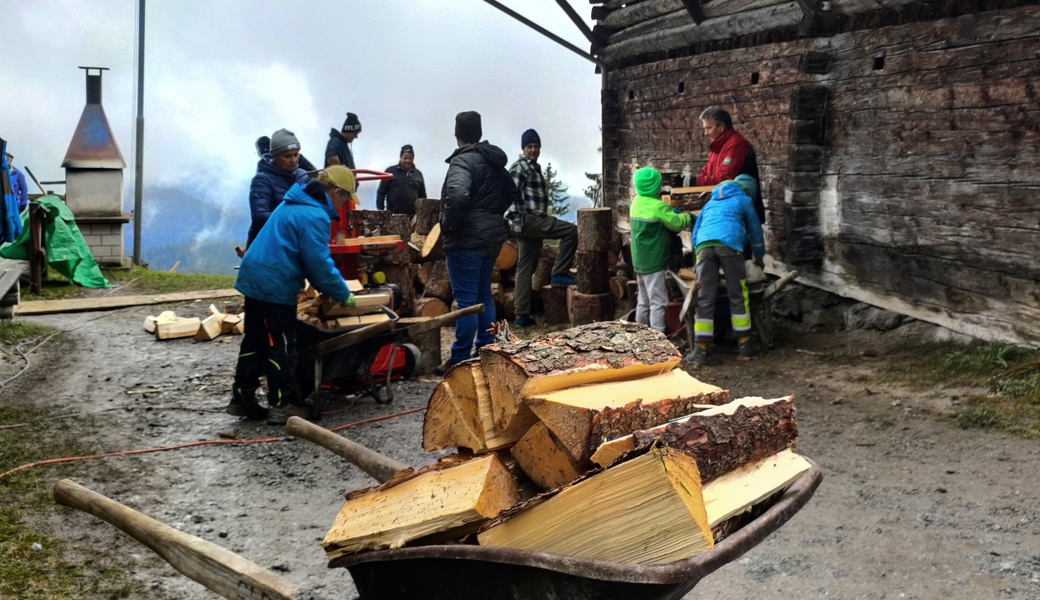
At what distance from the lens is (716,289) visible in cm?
798

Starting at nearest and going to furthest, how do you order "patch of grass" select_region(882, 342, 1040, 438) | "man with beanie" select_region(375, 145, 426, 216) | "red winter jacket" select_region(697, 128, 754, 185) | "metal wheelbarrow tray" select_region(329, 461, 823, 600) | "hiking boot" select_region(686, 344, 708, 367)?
1. "metal wheelbarrow tray" select_region(329, 461, 823, 600)
2. "patch of grass" select_region(882, 342, 1040, 438)
3. "hiking boot" select_region(686, 344, 708, 367)
4. "red winter jacket" select_region(697, 128, 754, 185)
5. "man with beanie" select_region(375, 145, 426, 216)

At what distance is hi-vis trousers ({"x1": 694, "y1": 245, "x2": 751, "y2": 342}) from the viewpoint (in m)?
7.80

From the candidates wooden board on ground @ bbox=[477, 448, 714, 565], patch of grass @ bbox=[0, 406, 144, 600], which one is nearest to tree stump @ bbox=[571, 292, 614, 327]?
patch of grass @ bbox=[0, 406, 144, 600]

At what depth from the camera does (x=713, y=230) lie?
307 inches

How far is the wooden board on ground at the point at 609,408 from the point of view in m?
2.49

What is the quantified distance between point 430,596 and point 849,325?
22.4ft

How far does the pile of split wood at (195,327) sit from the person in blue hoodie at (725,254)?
5.19m

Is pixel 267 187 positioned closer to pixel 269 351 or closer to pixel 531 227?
pixel 269 351

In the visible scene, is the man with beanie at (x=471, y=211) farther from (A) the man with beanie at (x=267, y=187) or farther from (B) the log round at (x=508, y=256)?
(B) the log round at (x=508, y=256)

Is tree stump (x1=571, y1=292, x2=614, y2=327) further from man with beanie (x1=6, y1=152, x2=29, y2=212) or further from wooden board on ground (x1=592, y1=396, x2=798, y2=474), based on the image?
man with beanie (x1=6, y1=152, x2=29, y2=212)

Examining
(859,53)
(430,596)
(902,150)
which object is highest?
(859,53)

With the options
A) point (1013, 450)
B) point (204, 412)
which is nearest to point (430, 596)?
point (1013, 450)

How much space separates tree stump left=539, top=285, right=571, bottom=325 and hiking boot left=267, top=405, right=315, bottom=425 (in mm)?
4265

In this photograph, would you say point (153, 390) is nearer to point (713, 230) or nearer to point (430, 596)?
point (713, 230)
